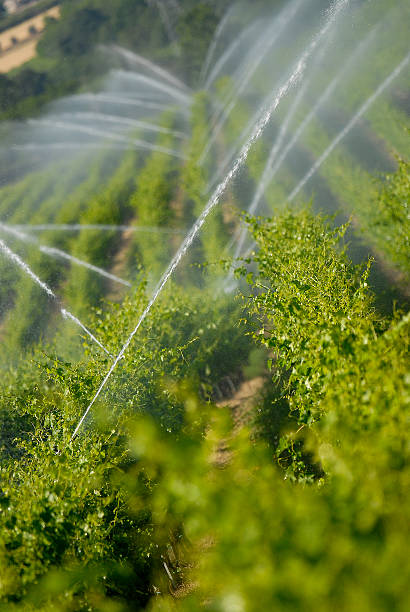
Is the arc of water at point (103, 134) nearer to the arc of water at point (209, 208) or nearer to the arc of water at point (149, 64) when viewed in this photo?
the arc of water at point (209, 208)

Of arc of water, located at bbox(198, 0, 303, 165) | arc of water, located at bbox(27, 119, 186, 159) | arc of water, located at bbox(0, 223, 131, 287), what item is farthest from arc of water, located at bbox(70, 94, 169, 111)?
arc of water, located at bbox(0, 223, 131, 287)

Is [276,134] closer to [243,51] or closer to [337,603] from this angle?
[337,603]

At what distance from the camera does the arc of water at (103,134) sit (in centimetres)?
2686

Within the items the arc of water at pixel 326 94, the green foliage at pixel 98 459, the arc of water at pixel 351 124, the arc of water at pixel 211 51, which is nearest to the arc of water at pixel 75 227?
the arc of water at pixel 326 94

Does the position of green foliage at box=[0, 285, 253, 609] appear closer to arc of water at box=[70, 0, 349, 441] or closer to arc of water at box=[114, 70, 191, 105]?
arc of water at box=[70, 0, 349, 441]

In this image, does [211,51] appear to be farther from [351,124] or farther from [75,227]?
[351,124]

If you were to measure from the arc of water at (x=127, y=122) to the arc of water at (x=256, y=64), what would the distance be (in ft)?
12.6

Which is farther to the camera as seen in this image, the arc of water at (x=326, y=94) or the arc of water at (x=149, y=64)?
the arc of water at (x=149, y=64)

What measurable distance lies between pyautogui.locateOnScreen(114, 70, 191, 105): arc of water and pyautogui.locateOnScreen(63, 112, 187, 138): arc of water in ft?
24.4

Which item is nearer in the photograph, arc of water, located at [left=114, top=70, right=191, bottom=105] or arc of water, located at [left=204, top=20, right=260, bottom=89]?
arc of water, located at [left=204, top=20, right=260, bottom=89]

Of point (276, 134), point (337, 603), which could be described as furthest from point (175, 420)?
point (276, 134)

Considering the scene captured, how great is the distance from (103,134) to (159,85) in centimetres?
2087

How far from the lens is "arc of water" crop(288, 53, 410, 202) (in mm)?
13055

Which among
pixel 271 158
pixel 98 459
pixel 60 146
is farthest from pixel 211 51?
pixel 98 459
